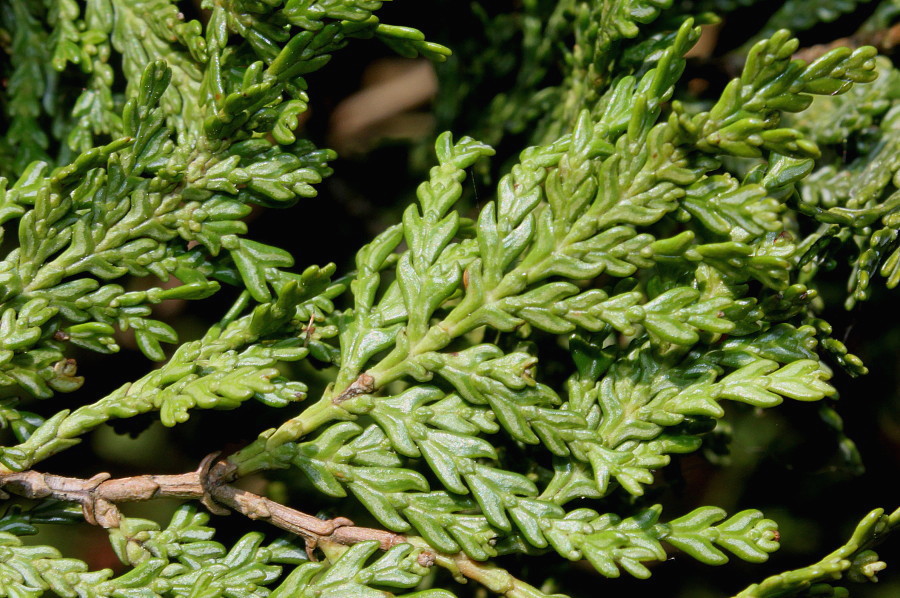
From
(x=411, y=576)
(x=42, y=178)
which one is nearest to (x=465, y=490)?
(x=411, y=576)

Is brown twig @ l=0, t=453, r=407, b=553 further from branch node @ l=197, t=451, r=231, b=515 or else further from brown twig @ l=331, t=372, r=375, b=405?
brown twig @ l=331, t=372, r=375, b=405

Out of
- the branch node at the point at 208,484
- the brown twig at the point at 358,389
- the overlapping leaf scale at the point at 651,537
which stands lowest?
the overlapping leaf scale at the point at 651,537

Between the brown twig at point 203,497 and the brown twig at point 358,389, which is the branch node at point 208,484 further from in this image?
the brown twig at point 358,389

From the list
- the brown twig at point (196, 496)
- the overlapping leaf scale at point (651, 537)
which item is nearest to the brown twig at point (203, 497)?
the brown twig at point (196, 496)

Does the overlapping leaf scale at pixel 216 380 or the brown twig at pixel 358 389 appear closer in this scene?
the overlapping leaf scale at pixel 216 380

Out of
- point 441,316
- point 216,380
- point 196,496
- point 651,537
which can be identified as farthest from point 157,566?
point 651,537

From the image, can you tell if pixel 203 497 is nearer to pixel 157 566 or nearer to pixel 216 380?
pixel 157 566

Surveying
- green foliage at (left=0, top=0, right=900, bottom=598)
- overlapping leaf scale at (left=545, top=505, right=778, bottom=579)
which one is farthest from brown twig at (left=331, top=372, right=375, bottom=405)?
overlapping leaf scale at (left=545, top=505, right=778, bottom=579)

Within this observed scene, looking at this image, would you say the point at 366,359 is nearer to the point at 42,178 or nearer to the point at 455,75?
the point at 42,178
